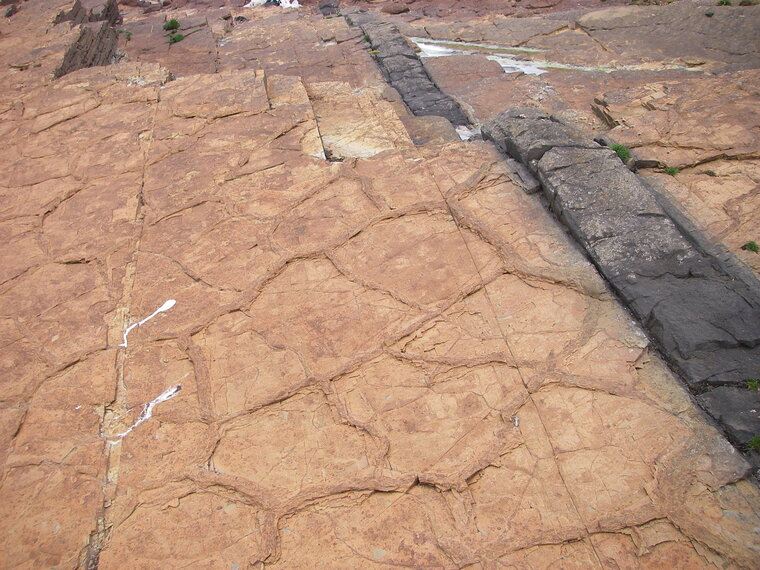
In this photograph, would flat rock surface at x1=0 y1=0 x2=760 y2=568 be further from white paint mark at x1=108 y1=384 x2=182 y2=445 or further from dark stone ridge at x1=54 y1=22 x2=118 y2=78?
dark stone ridge at x1=54 y1=22 x2=118 y2=78

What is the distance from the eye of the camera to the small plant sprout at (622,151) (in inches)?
151

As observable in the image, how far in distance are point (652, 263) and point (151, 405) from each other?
8.23 ft

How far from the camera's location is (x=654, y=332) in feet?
8.66

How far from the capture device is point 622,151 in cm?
388

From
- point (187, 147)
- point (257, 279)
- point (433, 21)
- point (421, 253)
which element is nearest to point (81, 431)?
point (257, 279)

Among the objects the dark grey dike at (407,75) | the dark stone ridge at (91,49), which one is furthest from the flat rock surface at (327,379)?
the dark stone ridge at (91,49)

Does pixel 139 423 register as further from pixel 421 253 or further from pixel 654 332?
pixel 654 332

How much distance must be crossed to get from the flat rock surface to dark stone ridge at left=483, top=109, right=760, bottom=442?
Result: 132mm

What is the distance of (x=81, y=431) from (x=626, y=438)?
2279mm

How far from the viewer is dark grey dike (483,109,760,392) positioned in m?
2.51

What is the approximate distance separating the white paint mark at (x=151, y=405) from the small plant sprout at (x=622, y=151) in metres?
3.05

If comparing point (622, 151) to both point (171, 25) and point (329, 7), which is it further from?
point (329, 7)

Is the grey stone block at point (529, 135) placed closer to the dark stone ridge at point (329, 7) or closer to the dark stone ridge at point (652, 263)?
the dark stone ridge at point (652, 263)

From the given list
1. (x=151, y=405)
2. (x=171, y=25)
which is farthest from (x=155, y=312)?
(x=171, y=25)
